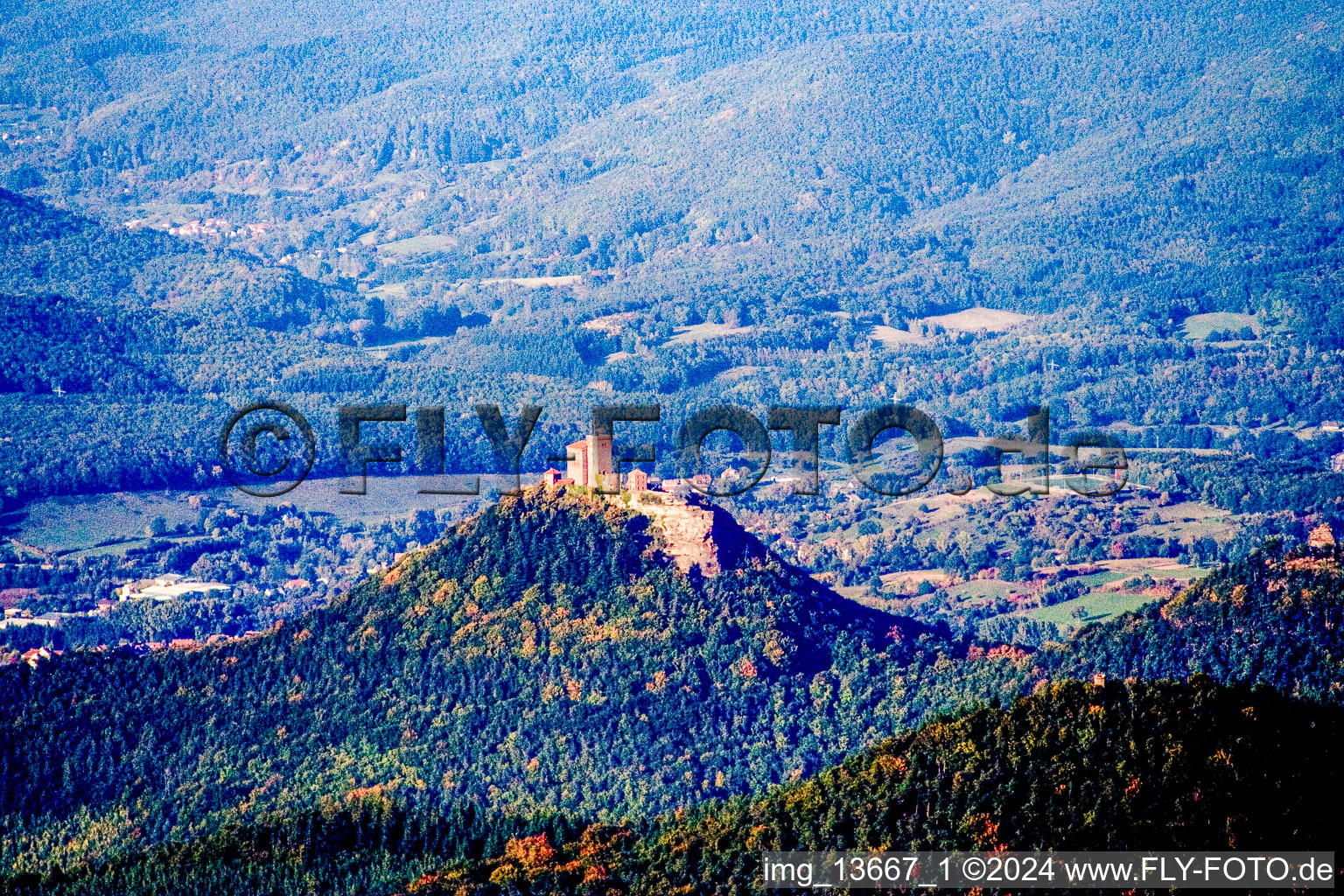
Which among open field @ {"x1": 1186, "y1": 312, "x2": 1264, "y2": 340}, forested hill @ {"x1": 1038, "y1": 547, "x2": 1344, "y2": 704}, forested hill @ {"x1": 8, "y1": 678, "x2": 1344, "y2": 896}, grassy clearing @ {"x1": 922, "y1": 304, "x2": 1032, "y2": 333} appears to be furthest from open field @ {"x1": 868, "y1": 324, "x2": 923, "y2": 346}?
forested hill @ {"x1": 8, "y1": 678, "x2": 1344, "y2": 896}

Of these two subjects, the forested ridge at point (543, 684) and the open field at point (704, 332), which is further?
the open field at point (704, 332)

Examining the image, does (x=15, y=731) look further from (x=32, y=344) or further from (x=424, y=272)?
(x=424, y=272)

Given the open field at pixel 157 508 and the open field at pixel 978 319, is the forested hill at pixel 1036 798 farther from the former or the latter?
the open field at pixel 978 319

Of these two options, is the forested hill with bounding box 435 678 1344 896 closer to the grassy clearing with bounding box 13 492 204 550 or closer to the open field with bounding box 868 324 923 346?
the grassy clearing with bounding box 13 492 204 550

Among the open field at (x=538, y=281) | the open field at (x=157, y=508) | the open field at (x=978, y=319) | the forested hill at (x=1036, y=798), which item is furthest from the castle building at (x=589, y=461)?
the open field at (x=538, y=281)

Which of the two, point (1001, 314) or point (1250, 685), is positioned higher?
point (1001, 314)

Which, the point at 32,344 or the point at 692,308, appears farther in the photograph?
the point at 692,308

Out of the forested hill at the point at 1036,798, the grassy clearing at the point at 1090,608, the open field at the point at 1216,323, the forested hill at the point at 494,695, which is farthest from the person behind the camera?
the open field at the point at 1216,323

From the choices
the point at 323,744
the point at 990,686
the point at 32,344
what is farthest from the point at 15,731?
the point at 32,344
